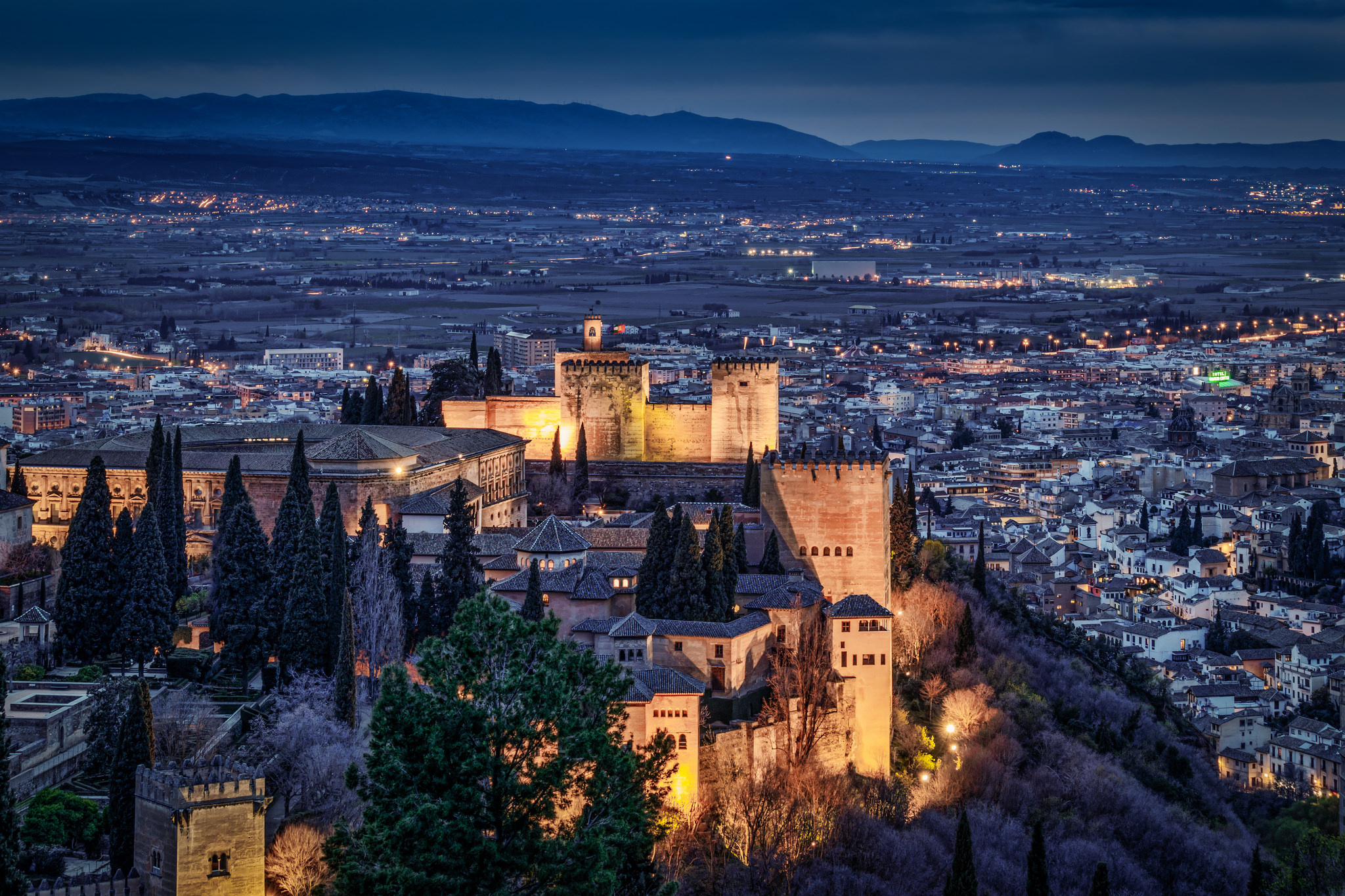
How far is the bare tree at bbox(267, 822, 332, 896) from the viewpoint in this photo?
74.8ft

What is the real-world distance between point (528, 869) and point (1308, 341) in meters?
159

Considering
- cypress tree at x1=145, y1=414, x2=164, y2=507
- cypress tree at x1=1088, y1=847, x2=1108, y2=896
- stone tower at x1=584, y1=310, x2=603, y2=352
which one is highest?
stone tower at x1=584, y1=310, x2=603, y2=352

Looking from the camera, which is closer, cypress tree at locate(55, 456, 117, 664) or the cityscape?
the cityscape

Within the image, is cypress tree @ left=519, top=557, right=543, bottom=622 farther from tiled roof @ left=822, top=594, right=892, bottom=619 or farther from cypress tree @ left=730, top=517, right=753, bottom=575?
tiled roof @ left=822, top=594, right=892, bottom=619

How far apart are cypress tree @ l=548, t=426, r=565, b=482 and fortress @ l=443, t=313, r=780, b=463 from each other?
749 mm

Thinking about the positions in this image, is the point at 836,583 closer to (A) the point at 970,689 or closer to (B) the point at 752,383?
(A) the point at 970,689

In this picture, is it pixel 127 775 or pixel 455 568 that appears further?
pixel 455 568

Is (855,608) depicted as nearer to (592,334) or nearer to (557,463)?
(557,463)

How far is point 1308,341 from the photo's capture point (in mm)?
166250

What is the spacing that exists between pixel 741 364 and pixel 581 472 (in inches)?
195

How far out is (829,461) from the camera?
33.8 meters

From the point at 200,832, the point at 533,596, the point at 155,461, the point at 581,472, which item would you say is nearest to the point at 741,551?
the point at 533,596

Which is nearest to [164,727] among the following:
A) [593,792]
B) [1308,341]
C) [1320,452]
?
[593,792]

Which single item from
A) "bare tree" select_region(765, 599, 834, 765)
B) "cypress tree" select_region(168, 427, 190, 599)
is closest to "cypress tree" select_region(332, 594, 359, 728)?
"bare tree" select_region(765, 599, 834, 765)
